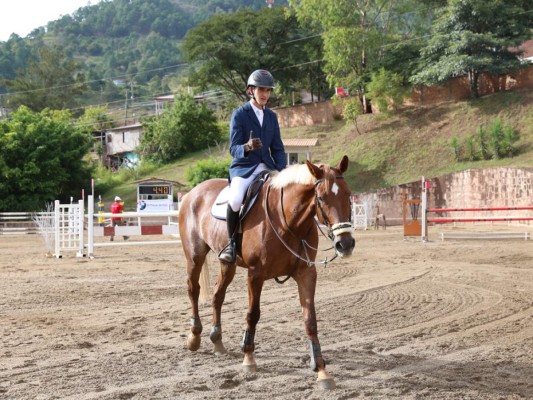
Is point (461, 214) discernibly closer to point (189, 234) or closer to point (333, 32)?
point (333, 32)

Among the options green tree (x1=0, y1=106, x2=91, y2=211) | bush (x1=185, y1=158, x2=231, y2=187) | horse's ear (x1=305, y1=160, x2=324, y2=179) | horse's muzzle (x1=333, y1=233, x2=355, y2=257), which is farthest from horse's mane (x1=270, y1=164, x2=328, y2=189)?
bush (x1=185, y1=158, x2=231, y2=187)

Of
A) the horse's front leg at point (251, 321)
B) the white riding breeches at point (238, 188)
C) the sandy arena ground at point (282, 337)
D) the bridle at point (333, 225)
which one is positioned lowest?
the sandy arena ground at point (282, 337)

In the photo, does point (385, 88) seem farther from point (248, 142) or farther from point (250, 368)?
point (250, 368)

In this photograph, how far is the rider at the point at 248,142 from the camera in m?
6.66

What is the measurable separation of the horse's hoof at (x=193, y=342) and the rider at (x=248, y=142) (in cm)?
90

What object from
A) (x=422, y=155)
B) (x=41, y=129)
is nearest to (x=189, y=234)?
(x=422, y=155)

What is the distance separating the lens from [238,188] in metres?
6.67

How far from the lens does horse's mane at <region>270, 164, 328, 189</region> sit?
604cm

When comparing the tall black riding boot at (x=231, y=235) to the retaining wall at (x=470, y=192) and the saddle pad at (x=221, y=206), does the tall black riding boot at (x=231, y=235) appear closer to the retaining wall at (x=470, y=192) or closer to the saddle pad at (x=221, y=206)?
the saddle pad at (x=221, y=206)

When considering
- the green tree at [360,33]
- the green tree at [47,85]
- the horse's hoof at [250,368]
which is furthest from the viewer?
the green tree at [47,85]

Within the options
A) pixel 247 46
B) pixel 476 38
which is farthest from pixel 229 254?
pixel 247 46

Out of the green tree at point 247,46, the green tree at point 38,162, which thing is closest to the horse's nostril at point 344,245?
the green tree at point 38,162

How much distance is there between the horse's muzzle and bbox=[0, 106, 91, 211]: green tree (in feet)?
129

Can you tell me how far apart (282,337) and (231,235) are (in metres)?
1.49
